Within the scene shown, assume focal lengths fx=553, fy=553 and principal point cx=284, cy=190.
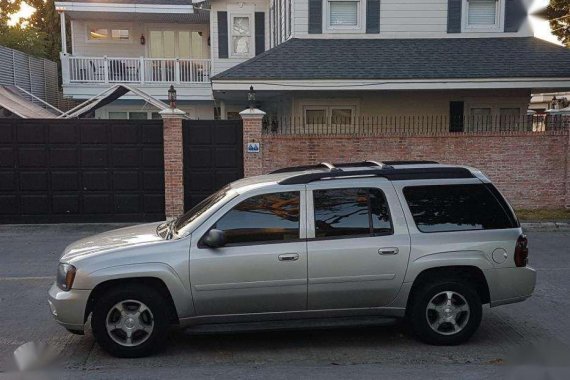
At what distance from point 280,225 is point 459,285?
1885 mm

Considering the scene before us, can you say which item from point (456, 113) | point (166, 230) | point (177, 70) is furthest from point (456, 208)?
point (177, 70)

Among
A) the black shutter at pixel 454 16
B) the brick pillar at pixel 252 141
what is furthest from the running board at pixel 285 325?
the black shutter at pixel 454 16

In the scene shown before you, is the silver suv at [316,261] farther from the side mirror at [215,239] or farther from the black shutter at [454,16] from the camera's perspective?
the black shutter at [454,16]

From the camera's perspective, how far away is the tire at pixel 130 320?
5.16 m

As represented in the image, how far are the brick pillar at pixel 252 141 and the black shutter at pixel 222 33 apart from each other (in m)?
6.92

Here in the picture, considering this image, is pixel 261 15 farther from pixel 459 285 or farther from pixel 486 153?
pixel 459 285

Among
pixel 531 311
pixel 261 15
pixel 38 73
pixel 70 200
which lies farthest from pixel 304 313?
pixel 38 73

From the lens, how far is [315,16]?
15.8 meters

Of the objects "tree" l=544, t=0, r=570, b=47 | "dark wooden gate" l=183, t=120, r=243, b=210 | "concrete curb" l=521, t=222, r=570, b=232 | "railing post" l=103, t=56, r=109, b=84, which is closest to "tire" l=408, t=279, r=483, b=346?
"concrete curb" l=521, t=222, r=570, b=232

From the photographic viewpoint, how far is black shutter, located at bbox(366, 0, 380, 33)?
51.9 feet

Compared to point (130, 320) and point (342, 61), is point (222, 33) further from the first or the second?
point (130, 320)

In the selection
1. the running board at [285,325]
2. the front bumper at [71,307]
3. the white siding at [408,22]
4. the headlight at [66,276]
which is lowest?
the running board at [285,325]

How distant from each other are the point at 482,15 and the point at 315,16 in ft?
16.1

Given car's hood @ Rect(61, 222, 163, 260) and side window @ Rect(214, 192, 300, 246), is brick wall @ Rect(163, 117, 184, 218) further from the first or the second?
side window @ Rect(214, 192, 300, 246)
